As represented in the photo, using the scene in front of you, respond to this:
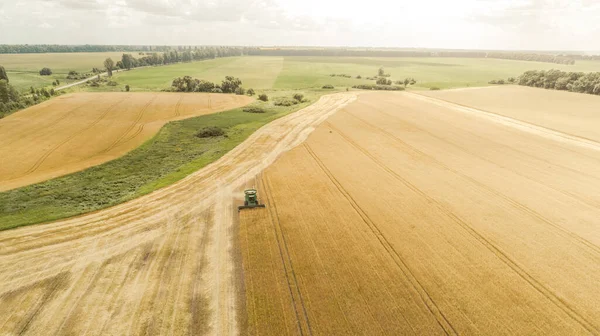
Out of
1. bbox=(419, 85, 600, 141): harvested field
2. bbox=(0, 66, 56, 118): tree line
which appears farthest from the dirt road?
bbox=(419, 85, 600, 141): harvested field

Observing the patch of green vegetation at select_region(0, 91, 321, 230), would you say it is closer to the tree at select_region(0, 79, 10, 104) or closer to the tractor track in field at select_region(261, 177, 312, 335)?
the tractor track in field at select_region(261, 177, 312, 335)

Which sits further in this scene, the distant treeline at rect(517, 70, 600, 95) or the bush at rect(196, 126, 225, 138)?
the distant treeline at rect(517, 70, 600, 95)

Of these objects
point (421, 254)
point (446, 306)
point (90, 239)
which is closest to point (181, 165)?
point (90, 239)

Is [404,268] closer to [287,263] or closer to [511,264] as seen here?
[511,264]

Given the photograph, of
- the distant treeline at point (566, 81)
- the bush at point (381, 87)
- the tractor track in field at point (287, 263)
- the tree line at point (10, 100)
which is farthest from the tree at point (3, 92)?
the distant treeline at point (566, 81)

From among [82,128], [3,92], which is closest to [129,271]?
[82,128]

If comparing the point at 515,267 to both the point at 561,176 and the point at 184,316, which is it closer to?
the point at 184,316
